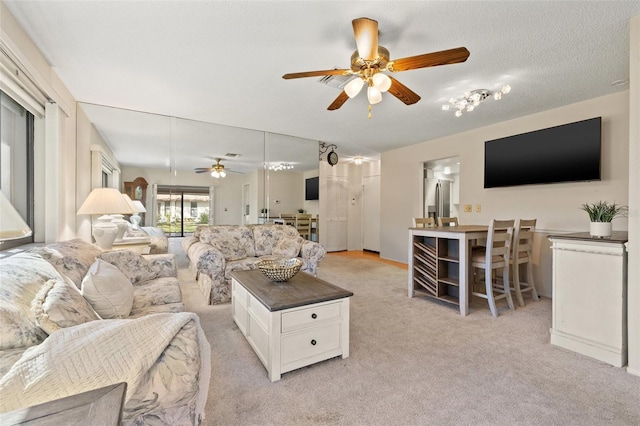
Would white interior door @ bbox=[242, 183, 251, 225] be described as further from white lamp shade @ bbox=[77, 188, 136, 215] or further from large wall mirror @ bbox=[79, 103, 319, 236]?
white lamp shade @ bbox=[77, 188, 136, 215]

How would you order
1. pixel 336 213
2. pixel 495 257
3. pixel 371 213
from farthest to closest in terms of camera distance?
1. pixel 371 213
2. pixel 336 213
3. pixel 495 257

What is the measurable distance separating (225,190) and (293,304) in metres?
3.27

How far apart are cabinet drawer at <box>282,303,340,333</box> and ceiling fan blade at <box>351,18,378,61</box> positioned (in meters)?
1.74

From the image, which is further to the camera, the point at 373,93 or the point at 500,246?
the point at 500,246

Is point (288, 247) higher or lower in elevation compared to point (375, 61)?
lower

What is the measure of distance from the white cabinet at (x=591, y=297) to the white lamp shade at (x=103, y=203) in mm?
4069

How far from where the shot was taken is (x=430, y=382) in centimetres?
170

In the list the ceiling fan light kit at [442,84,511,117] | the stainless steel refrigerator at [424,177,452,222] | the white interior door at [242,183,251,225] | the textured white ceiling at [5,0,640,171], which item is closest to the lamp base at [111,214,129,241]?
the textured white ceiling at [5,0,640,171]

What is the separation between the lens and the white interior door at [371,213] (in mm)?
6945

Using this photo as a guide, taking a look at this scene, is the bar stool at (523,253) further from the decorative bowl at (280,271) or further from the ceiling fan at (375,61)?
the decorative bowl at (280,271)

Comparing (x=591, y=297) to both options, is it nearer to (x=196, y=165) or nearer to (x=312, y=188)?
(x=312, y=188)

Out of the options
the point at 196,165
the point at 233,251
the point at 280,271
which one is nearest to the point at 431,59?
the point at 280,271

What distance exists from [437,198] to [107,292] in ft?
20.4

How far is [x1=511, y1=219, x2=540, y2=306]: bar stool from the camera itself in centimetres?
304
